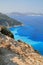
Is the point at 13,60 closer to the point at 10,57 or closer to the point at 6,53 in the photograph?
the point at 10,57

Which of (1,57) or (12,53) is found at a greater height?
(12,53)

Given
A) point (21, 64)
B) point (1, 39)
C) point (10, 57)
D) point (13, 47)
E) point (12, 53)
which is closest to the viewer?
point (21, 64)

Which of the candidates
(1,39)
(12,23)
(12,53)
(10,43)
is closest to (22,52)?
(12,53)

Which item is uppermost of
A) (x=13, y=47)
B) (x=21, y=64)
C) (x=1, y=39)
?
(x=1, y=39)

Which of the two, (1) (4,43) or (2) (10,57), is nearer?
(2) (10,57)

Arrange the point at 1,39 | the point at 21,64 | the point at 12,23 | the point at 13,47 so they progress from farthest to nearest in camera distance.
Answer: the point at 12,23 → the point at 1,39 → the point at 13,47 → the point at 21,64
